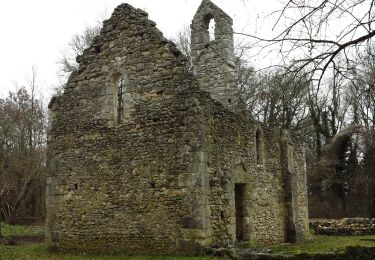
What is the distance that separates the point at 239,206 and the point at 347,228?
9093mm

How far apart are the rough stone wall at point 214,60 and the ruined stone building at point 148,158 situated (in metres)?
0.70

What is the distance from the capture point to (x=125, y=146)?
14.4m

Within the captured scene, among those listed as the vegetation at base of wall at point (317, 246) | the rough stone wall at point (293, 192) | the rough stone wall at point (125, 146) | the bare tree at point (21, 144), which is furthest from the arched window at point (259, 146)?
the bare tree at point (21, 144)

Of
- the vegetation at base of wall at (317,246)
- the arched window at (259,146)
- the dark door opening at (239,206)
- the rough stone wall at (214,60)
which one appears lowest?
Answer: the vegetation at base of wall at (317,246)

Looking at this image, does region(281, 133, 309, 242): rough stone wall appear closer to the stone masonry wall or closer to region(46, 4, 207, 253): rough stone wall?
the stone masonry wall

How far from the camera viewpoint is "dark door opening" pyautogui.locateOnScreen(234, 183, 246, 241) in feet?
51.0

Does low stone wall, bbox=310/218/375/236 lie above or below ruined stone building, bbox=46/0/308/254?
below

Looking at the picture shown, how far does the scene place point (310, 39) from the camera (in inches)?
277

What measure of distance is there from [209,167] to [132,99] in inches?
127

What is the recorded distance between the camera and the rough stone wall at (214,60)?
18.0m

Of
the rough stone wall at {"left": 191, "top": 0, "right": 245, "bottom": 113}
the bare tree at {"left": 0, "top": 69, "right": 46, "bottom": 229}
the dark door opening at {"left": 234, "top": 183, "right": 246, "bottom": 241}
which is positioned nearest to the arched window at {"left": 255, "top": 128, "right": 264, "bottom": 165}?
the rough stone wall at {"left": 191, "top": 0, "right": 245, "bottom": 113}

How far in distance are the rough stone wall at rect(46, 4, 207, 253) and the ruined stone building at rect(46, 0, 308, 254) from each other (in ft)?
0.10

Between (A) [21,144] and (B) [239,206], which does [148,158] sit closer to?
(B) [239,206]

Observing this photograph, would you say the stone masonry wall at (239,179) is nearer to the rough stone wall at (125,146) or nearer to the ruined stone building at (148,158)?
the ruined stone building at (148,158)
